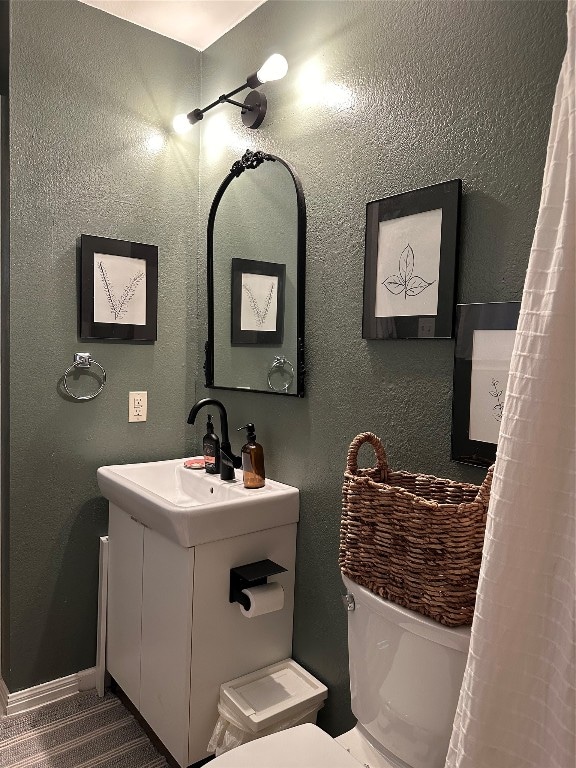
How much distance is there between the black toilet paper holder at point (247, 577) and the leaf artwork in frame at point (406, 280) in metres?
0.91

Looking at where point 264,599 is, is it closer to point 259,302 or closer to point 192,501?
point 192,501

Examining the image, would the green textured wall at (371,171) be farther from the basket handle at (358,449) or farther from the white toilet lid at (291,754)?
the white toilet lid at (291,754)

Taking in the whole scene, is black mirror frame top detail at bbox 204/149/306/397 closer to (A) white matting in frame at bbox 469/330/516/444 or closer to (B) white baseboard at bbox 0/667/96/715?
(A) white matting in frame at bbox 469/330/516/444

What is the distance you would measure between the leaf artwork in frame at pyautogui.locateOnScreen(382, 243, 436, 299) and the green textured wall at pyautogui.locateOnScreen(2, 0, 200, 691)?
1.08 meters

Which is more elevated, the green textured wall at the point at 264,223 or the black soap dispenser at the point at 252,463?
the green textured wall at the point at 264,223

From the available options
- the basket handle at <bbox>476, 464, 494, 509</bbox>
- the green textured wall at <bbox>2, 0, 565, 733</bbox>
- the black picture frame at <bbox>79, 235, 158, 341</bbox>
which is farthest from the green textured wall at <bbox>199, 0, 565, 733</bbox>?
the black picture frame at <bbox>79, 235, 158, 341</bbox>

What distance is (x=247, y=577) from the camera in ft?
5.53

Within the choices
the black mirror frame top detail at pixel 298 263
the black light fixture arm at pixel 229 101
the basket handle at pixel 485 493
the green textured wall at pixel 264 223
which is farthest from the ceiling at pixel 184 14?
the basket handle at pixel 485 493

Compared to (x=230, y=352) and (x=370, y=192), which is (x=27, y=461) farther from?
(x=370, y=192)

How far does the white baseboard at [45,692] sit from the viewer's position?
204 centimetres

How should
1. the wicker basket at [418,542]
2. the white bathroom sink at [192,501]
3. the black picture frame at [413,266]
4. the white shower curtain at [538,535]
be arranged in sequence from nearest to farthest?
1. the white shower curtain at [538,535]
2. the wicker basket at [418,542]
3. the black picture frame at [413,266]
4. the white bathroom sink at [192,501]

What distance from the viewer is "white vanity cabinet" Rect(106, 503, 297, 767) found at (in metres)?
1.67

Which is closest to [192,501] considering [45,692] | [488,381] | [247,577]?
[247,577]

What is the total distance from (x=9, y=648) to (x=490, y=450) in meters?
1.83
